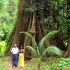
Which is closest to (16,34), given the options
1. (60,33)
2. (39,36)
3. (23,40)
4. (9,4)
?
(23,40)

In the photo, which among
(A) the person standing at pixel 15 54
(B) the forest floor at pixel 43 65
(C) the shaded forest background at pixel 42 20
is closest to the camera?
(B) the forest floor at pixel 43 65

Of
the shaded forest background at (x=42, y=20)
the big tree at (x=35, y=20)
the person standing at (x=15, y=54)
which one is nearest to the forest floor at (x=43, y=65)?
the person standing at (x=15, y=54)

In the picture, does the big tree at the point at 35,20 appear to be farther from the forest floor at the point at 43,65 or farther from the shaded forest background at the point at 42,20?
the forest floor at the point at 43,65

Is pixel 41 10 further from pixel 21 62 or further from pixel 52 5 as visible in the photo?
pixel 21 62

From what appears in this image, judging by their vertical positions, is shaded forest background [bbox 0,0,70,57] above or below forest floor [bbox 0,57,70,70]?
above

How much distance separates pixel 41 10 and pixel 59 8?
1.25m

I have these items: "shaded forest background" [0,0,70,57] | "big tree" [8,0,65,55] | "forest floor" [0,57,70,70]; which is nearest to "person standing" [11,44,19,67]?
"forest floor" [0,57,70,70]

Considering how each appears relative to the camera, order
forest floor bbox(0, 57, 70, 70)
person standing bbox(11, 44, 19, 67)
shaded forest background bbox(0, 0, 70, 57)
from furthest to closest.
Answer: shaded forest background bbox(0, 0, 70, 57) < person standing bbox(11, 44, 19, 67) < forest floor bbox(0, 57, 70, 70)

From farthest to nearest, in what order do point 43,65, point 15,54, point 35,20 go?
point 35,20, point 43,65, point 15,54

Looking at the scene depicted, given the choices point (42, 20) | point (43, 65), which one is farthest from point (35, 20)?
point (43, 65)

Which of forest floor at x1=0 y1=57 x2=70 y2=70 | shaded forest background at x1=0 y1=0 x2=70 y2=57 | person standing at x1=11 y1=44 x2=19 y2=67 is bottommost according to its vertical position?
forest floor at x1=0 y1=57 x2=70 y2=70

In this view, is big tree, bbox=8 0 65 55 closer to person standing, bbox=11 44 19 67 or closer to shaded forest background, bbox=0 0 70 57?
shaded forest background, bbox=0 0 70 57

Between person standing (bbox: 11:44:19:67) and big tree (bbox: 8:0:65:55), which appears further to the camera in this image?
big tree (bbox: 8:0:65:55)

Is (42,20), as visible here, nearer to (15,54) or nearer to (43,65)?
(43,65)
